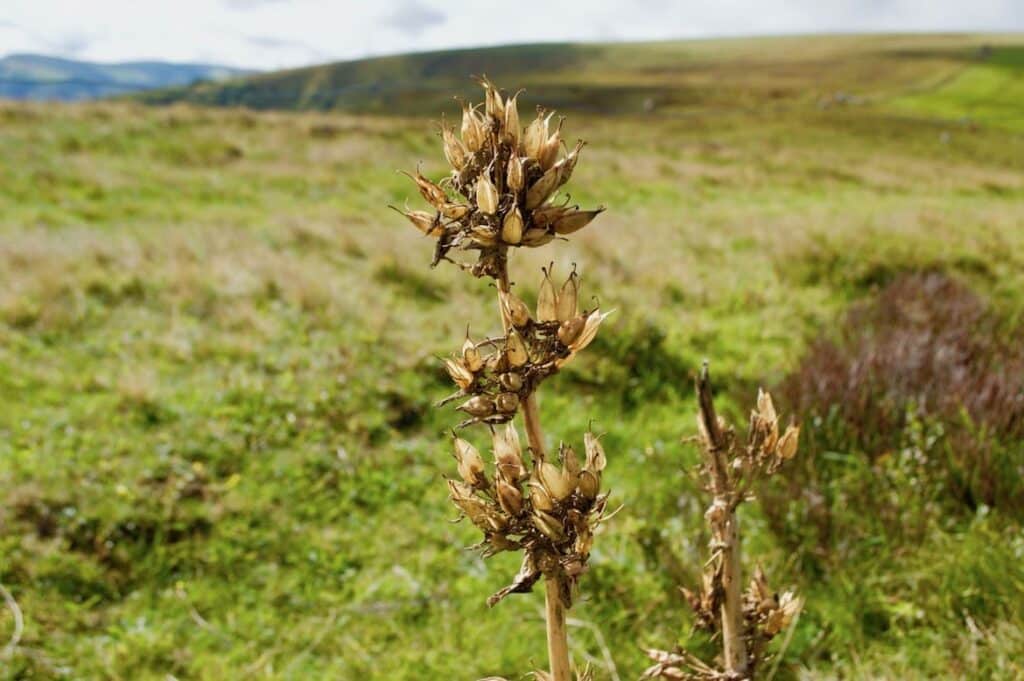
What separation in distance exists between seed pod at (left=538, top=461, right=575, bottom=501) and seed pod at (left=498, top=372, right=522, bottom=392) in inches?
3.7

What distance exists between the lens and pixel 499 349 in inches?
33.7

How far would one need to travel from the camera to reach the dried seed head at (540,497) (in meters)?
0.82

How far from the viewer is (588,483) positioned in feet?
2.79

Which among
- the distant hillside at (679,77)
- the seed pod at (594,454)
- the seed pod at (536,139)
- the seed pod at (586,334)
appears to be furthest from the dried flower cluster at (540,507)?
the distant hillside at (679,77)

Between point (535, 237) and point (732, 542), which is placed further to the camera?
point (732, 542)

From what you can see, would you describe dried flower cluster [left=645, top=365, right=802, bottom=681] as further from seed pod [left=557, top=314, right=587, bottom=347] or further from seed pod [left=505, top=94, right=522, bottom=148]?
seed pod [left=505, top=94, right=522, bottom=148]

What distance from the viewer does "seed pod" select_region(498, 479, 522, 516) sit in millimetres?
853

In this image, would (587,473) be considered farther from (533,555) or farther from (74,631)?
(74,631)

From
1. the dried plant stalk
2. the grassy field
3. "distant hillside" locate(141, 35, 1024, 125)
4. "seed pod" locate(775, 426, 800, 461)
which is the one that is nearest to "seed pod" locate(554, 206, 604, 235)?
the dried plant stalk

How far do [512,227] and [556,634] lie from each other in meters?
0.46

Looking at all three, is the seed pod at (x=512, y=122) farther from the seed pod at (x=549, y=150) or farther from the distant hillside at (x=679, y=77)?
the distant hillside at (x=679, y=77)

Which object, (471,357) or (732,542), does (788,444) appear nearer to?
(732,542)

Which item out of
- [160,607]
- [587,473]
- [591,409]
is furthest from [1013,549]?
[160,607]

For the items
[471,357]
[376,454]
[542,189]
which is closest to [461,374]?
[471,357]
